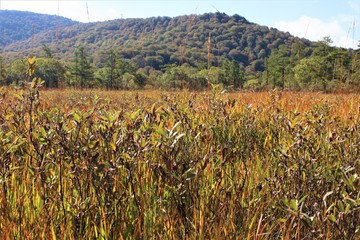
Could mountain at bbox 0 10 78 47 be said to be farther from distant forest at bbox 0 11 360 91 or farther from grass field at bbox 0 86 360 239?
grass field at bbox 0 86 360 239

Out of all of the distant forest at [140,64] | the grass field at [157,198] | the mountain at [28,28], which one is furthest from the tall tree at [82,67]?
the grass field at [157,198]

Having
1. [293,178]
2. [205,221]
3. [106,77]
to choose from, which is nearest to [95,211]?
[205,221]

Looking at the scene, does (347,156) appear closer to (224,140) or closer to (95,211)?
(224,140)

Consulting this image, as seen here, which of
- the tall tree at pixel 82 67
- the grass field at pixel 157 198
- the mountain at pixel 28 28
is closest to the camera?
the grass field at pixel 157 198

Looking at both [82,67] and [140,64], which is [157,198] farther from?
[140,64]

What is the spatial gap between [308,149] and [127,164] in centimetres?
110

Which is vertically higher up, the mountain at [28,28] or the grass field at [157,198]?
the mountain at [28,28]

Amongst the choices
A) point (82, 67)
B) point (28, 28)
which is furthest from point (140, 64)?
point (28, 28)

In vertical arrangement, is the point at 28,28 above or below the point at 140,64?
above

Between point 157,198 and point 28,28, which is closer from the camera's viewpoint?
point 157,198

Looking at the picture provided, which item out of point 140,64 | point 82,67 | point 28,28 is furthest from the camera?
point 140,64

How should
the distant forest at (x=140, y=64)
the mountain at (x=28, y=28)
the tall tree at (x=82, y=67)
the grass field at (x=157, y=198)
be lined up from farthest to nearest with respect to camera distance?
the tall tree at (x=82, y=67) < the distant forest at (x=140, y=64) < the mountain at (x=28, y=28) < the grass field at (x=157, y=198)

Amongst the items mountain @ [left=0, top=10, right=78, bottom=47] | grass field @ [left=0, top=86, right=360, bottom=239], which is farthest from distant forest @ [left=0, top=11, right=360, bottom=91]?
grass field @ [left=0, top=86, right=360, bottom=239]

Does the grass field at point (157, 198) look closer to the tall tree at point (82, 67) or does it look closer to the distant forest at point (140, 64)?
the distant forest at point (140, 64)
